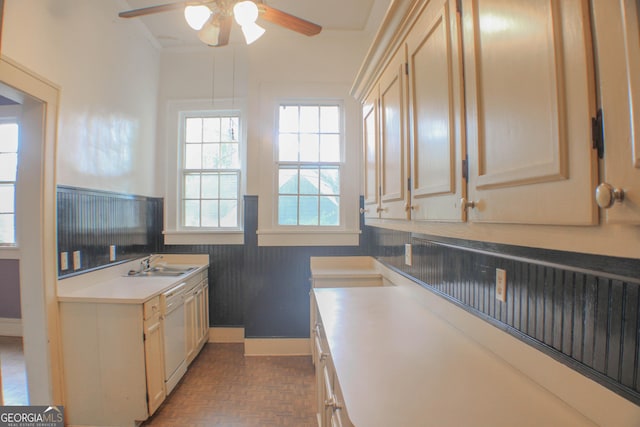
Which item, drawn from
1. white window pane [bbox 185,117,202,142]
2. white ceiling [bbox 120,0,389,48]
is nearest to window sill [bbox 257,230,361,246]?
white window pane [bbox 185,117,202,142]

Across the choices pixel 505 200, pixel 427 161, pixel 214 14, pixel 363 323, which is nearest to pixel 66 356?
pixel 363 323

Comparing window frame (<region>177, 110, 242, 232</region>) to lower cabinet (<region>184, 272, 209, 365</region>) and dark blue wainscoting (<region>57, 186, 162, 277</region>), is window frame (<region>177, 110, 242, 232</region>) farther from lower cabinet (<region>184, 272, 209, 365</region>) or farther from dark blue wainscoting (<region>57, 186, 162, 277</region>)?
lower cabinet (<region>184, 272, 209, 365</region>)

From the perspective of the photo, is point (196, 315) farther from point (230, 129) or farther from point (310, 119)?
point (310, 119)

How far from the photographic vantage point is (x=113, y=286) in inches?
81.8

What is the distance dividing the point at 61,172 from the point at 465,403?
2.53 m

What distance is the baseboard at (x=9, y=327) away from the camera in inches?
120

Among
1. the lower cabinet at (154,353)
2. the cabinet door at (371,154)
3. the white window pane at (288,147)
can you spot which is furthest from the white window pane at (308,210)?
the lower cabinet at (154,353)

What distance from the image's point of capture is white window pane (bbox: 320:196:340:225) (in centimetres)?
285

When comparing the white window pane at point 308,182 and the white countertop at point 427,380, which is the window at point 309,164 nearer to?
the white window pane at point 308,182

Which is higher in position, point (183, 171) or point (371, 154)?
point (183, 171)

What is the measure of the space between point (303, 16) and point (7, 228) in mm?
3799

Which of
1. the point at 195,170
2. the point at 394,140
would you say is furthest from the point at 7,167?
the point at 394,140

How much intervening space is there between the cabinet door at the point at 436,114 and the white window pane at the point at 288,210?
183 centimetres

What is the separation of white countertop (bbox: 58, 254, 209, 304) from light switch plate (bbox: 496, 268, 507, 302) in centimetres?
193
